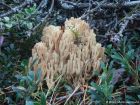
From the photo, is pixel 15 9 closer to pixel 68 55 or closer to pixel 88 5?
pixel 88 5

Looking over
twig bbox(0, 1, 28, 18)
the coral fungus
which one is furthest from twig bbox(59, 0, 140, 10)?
the coral fungus

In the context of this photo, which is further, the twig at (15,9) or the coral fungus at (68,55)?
the twig at (15,9)

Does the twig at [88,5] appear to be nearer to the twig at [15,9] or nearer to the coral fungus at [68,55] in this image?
the twig at [15,9]

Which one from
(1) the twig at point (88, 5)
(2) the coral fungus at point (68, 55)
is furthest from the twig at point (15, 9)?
(2) the coral fungus at point (68, 55)

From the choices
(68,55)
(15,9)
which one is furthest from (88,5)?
(68,55)

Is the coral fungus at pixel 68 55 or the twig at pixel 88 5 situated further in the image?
the twig at pixel 88 5

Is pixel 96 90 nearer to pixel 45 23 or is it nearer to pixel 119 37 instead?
pixel 119 37

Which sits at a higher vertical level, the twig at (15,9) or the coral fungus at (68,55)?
the twig at (15,9)

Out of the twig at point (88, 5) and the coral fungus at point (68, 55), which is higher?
the twig at point (88, 5)
